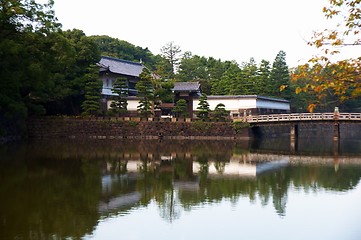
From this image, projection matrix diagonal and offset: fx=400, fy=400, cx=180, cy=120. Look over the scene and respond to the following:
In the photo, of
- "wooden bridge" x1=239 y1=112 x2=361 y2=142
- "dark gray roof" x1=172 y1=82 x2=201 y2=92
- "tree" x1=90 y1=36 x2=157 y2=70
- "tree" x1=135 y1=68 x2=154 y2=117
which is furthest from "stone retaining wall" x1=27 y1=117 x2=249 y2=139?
"tree" x1=90 y1=36 x2=157 y2=70

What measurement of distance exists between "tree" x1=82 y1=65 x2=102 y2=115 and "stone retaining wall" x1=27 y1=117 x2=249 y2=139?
3.09ft

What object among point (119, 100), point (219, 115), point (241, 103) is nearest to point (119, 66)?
point (119, 100)

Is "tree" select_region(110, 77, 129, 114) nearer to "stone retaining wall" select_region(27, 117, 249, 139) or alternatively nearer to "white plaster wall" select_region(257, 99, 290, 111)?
"stone retaining wall" select_region(27, 117, 249, 139)

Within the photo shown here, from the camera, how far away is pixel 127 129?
121 ft

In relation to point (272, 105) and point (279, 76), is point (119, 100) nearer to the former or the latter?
point (272, 105)

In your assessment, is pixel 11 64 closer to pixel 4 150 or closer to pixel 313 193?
pixel 4 150

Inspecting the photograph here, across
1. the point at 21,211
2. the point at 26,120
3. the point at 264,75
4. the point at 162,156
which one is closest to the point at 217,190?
the point at 21,211

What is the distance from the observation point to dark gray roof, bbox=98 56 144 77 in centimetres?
4104

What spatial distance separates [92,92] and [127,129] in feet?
15.2

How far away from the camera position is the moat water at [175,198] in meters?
9.45

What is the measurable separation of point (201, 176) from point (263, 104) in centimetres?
2846

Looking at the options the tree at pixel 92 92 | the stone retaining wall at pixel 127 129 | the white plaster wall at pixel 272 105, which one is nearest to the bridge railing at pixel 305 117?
the stone retaining wall at pixel 127 129

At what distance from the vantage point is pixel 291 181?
16.1 meters

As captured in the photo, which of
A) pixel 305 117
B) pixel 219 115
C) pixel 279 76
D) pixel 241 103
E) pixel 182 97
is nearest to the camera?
pixel 305 117
